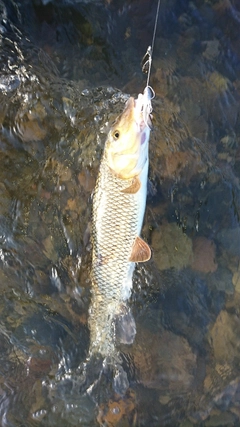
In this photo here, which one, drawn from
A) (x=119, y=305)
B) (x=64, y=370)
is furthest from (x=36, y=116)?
(x=64, y=370)

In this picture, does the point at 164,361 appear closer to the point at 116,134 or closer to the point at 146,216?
the point at 146,216

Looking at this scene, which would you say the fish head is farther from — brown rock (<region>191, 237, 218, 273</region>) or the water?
brown rock (<region>191, 237, 218, 273</region>)

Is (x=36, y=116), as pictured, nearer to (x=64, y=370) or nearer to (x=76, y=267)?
(x=76, y=267)

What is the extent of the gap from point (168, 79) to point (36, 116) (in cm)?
143

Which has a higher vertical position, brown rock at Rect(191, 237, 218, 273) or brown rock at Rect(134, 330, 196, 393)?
brown rock at Rect(191, 237, 218, 273)

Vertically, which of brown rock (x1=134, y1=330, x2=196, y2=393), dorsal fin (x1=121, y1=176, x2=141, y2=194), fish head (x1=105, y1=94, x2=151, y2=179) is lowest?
brown rock (x1=134, y1=330, x2=196, y2=393)

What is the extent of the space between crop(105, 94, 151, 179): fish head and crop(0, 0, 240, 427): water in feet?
2.47

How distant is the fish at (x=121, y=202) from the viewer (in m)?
2.65

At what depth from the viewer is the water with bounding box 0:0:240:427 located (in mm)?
3469

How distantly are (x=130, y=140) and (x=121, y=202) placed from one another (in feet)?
1.53

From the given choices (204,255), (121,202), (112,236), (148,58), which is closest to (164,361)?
(204,255)

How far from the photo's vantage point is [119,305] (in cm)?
336

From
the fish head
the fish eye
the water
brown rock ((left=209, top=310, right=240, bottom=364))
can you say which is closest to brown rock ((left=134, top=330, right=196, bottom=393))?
the water

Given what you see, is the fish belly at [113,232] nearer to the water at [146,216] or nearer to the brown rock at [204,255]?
the water at [146,216]
